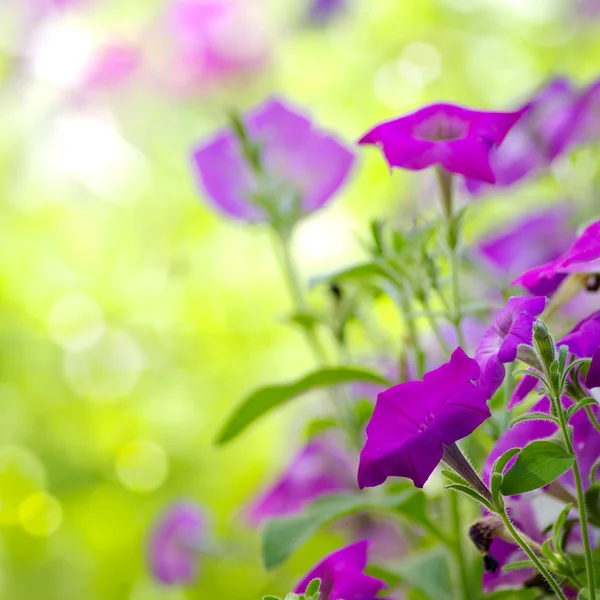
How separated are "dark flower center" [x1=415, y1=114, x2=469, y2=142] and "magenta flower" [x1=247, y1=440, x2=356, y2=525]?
30cm

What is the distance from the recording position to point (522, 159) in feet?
2.18

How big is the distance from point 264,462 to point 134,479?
19cm

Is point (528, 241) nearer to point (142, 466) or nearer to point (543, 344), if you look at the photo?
point (543, 344)

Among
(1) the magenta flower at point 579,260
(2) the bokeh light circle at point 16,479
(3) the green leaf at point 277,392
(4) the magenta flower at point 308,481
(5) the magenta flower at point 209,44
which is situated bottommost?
(2) the bokeh light circle at point 16,479

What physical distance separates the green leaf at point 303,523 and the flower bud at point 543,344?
180mm

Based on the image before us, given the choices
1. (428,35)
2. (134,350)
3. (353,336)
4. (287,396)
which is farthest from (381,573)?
(428,35)

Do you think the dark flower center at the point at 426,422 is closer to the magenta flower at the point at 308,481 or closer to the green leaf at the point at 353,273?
the green leaf at the point at 353,273

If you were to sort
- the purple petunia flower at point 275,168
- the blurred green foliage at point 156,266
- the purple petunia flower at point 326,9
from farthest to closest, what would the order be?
the purple petunia flower at point 326,9, the blurred green foliage at point 156,266, the purple petunia flower at point 275,168

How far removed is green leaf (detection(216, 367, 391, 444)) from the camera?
47 cm

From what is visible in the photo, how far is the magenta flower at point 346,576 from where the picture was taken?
354 mm

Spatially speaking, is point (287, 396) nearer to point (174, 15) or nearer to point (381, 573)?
point (381, 573)

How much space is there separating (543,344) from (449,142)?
12 cm

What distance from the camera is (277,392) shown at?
18.7 inches

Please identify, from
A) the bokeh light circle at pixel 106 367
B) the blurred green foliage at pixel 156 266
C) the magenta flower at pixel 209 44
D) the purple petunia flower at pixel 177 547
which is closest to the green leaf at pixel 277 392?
the purple petunia flower at pixel 177 547
